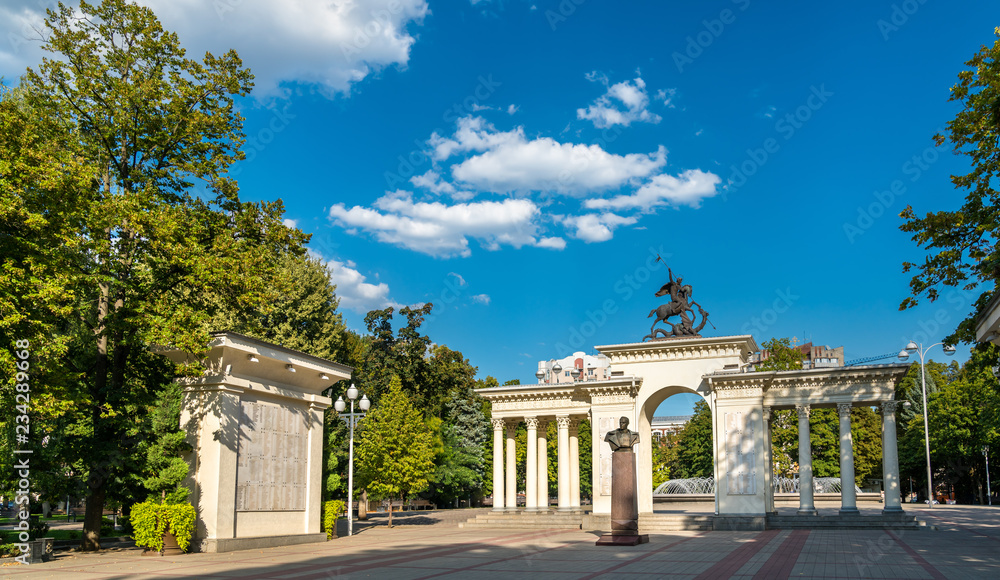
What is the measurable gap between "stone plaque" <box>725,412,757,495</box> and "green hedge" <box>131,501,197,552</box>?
76.0ft

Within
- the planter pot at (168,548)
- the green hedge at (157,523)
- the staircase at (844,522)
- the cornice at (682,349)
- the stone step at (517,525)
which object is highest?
the cornice at (682,349)

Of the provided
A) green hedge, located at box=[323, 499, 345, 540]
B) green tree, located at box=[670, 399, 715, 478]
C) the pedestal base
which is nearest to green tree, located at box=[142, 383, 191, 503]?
green hedge, located at box=[323, 499, 345, 540]

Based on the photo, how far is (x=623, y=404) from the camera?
35656mm

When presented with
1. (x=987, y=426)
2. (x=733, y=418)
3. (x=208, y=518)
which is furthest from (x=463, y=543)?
(x=987, y=426)

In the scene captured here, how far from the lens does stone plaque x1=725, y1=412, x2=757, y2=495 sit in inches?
1271

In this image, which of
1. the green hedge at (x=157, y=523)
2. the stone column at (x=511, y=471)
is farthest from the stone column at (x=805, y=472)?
the green hedge at (x=157, y=523)

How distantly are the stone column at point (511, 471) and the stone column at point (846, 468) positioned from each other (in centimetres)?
1651

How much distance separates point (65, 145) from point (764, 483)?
98.8ft

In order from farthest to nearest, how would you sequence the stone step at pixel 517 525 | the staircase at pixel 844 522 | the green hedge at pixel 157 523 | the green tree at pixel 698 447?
1. the green tree at pixel 698 447
2. the stone step at pixel 517 525
3. the staircase at pixel 844 522
4. the green hedge at pixel 157 523

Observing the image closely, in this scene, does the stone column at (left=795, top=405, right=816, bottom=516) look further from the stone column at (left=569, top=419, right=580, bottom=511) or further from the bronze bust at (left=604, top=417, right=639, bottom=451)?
the bronze bust at (left=604, top=417, right=639, bottom=451)

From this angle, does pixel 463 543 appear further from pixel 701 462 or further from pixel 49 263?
pixel 701 462

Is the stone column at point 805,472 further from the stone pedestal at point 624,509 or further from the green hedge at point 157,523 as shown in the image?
the green hedge at point 157,523

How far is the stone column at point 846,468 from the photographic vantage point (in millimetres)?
31234

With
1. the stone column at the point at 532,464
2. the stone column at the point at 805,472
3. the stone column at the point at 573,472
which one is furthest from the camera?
the stone column at the point at 532,464
